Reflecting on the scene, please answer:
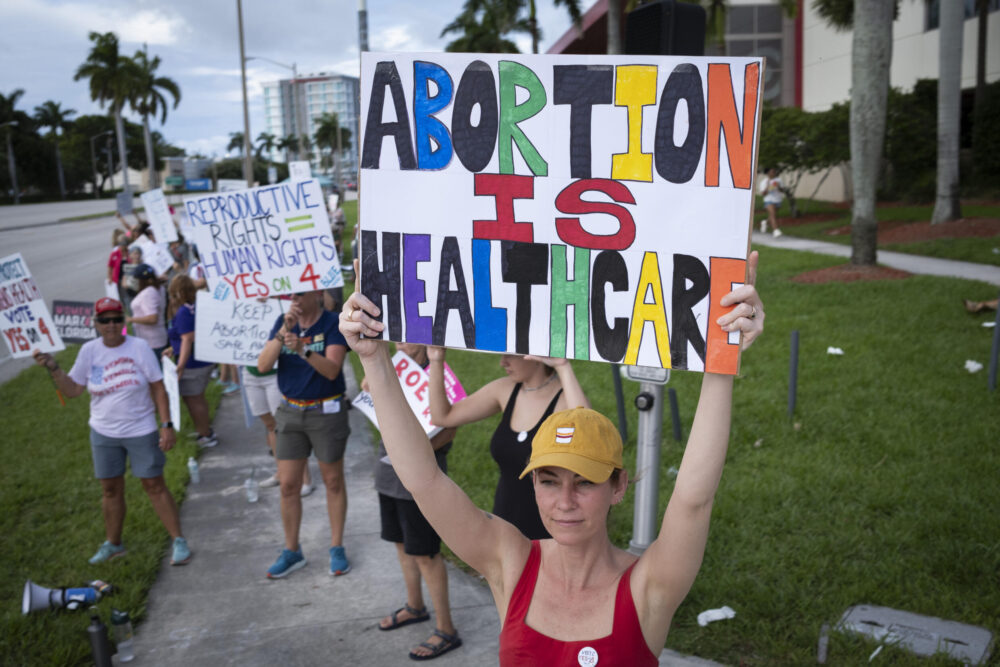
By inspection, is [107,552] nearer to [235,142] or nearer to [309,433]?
[309,433]

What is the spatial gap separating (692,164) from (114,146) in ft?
400

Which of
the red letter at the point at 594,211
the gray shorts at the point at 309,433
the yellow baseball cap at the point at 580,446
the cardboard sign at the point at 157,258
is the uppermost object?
the red letter at the point at 594,211

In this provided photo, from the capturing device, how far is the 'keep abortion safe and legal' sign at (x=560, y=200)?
2191mm

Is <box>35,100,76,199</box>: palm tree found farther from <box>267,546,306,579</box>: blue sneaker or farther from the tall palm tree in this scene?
<box>267,546,306,579</box>: blue sneaker

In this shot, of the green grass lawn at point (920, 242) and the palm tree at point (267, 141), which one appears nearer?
the green grass lawn at point (920, 242)

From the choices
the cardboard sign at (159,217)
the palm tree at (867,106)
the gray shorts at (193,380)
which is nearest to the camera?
the gray shorts at (193,380)

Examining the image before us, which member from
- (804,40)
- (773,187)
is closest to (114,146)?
(804,40)

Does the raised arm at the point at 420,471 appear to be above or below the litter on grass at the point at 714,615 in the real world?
above

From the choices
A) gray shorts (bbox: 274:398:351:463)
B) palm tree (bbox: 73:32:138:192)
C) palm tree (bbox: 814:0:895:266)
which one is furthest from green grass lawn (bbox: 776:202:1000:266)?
palm tree (bbox: 73:32:138:192)

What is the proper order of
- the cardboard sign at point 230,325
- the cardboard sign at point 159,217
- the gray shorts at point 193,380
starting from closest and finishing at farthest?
the cardboard sign at point 230,325
the gray shorts at point 193,380
the cardboard sign at point 159,217

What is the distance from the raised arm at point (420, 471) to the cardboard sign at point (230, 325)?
5.39m

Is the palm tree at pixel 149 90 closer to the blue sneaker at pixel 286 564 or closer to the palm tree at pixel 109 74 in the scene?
the palm tree at pixel 109 74

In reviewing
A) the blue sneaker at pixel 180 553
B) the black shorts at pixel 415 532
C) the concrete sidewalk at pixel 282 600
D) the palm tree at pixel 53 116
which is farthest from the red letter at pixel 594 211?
the palm tree at pixel 53 116

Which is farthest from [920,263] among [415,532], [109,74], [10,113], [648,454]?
[10,113]
